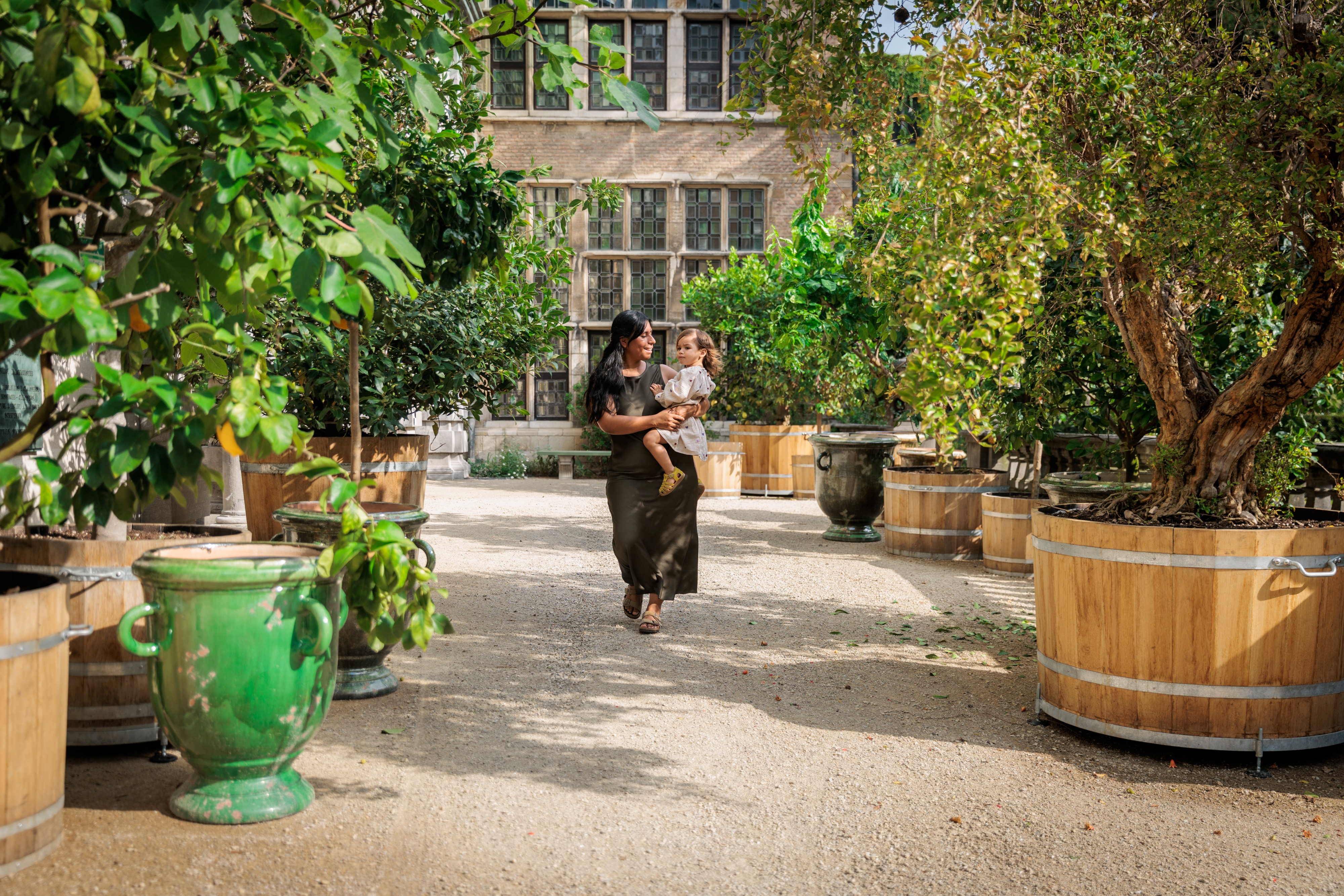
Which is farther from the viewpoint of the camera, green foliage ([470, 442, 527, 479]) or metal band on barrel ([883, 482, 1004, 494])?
green foliage ([470, 442, 527, 479])

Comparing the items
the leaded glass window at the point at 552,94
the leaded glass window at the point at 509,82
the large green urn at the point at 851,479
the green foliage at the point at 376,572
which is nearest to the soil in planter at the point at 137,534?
the green foliage at the point at 376,572

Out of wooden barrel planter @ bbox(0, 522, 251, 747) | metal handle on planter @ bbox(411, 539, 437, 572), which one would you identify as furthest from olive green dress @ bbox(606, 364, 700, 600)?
wooden barrel planter @ bbox(0, 522, 251, 747)

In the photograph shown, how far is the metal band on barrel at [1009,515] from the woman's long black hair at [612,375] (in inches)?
139

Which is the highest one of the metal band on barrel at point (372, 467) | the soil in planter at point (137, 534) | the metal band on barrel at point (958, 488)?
the metal band on barrel at point (372, 467)

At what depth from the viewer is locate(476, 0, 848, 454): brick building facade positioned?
64.8 ft

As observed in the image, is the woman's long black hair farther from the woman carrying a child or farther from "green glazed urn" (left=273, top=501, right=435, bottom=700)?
"green glazed urn" (left=273, top=501, right=435, bottom=700)

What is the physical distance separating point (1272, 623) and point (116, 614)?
4031 mm

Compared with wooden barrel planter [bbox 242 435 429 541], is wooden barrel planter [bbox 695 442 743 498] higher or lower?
lower

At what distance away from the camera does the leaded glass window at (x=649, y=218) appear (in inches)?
792

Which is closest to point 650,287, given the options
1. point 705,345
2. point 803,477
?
point 803,477

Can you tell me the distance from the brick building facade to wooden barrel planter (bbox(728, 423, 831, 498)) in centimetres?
466

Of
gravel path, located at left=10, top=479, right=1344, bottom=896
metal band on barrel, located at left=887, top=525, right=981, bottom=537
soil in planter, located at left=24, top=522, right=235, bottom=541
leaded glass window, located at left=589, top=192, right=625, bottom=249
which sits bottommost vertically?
gravel path, located at left=10, top=479, right=1344, bottom=896

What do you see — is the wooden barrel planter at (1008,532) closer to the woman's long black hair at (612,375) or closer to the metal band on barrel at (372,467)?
the woman's long black hair at (612,375)

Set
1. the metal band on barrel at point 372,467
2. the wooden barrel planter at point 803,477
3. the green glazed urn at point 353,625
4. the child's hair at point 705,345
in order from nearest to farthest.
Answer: the green glazed urn at point 353,625, the metal band on barrel at point 372,467, the child's hair at point 705,345, the wooden barrel planter at point 803,477
